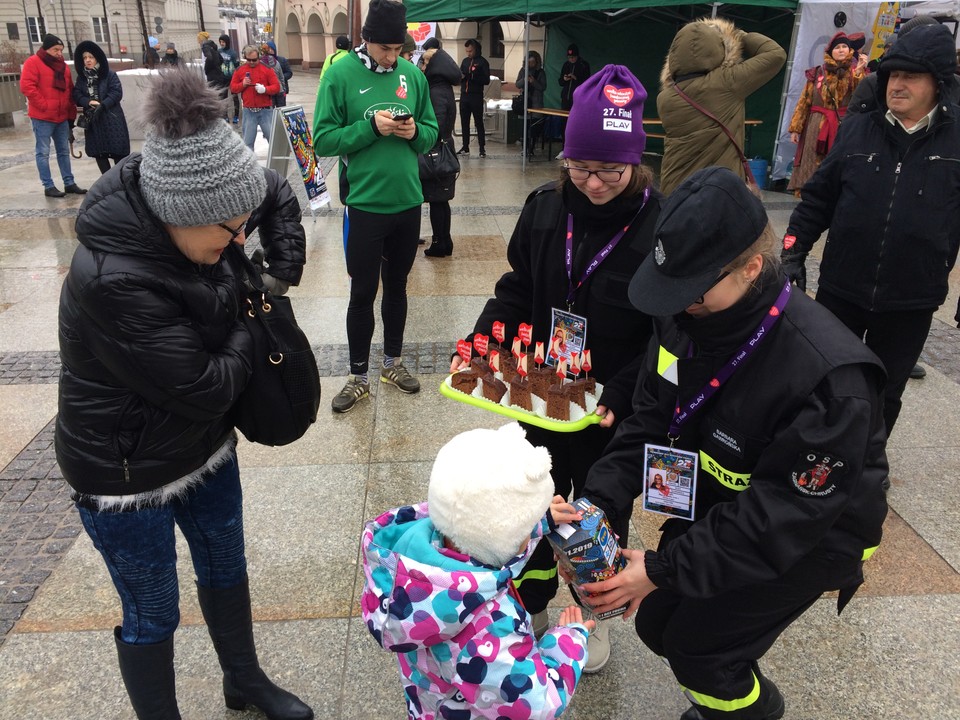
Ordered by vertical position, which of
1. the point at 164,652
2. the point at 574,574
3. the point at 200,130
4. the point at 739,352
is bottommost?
the point at 164,652

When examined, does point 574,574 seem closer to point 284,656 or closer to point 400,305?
point 284,656

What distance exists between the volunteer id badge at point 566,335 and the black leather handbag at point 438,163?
4572 millimetres

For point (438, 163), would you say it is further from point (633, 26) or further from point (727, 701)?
point (633, 26)

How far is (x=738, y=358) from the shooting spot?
5.95 feet

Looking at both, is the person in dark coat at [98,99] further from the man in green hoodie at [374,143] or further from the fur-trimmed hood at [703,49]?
the fur-trimmed hood at [703,49]

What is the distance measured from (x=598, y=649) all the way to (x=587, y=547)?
1.00m

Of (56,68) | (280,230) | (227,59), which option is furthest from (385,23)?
(227,59)

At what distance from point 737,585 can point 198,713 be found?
1891mm

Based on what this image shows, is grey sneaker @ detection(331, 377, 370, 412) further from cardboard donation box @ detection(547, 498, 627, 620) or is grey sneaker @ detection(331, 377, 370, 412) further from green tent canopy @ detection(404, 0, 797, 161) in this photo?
green tent canopy @ detection(404, 0, 797, 161)

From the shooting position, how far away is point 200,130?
1.81 metres

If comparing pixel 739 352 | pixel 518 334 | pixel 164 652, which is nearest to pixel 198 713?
Result: pixel 164 652

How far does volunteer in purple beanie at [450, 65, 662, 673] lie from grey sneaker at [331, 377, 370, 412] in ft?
6.52

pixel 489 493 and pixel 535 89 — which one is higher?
pixel 535 89

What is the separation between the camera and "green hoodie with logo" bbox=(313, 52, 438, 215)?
13.8ft
